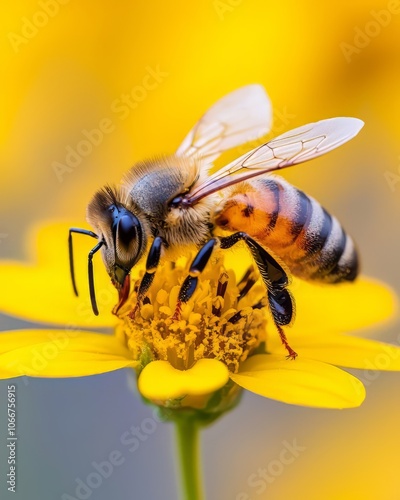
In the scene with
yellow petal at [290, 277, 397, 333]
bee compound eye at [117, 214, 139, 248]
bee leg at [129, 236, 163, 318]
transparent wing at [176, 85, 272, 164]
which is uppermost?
transparent wing at [176, 85, 272, 164]

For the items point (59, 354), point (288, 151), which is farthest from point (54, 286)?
point (288, 151)

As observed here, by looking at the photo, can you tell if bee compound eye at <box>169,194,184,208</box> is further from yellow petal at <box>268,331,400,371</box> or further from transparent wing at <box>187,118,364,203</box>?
yellow petal at <box>268,331,400,371</box>

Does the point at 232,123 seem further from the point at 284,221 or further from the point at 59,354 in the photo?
the point at 59,354

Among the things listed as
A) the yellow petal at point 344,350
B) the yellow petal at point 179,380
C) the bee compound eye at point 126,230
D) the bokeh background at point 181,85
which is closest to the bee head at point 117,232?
the bee compound eye at point 126,230

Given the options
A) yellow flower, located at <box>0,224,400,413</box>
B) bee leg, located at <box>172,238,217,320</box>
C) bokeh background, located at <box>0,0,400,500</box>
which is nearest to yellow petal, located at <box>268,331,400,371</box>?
yellow flower, located at <box>0,224,400,413</box>

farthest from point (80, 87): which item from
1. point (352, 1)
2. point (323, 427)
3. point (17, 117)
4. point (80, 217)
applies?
point (323, 427)

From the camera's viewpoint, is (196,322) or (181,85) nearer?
(196,322)

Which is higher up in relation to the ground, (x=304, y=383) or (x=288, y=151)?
(x=288, y=151)

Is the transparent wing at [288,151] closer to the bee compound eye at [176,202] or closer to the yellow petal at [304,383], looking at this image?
the bee compound eye at [176,202]
